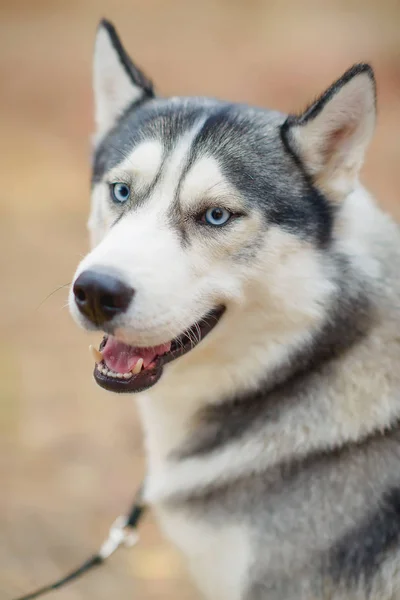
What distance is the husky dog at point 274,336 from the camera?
221 centimetres

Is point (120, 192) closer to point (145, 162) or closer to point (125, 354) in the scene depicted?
point (145, 162)

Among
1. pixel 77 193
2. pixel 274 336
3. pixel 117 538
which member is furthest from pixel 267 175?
pixel 77 193

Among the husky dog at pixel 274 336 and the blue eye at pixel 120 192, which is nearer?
the husky dog at pixel 274 336

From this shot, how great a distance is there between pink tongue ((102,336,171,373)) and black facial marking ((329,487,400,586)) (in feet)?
2.69

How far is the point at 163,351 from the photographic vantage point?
2293 millimetres

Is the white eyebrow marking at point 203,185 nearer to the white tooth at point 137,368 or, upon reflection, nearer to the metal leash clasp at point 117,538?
the white tooth at point 137,368

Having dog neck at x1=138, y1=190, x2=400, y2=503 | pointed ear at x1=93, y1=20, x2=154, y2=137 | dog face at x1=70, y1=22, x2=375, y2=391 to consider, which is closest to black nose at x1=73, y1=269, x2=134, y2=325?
dog face at x1=70, y1=22, x2=375, y2=391

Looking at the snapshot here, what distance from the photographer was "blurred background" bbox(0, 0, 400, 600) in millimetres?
3508

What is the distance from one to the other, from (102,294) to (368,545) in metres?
1.12

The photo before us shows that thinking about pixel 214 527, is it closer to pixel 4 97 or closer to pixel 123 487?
pixel 123 487

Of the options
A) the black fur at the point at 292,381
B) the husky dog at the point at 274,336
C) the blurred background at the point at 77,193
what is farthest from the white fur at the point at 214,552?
the blurred background at the point at 77,193

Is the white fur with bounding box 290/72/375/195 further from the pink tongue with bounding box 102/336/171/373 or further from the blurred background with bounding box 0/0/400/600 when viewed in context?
the blurred background with bounding box 0/0/400/600

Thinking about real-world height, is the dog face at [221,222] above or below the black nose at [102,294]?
above

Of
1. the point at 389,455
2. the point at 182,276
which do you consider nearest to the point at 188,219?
the point at 182,276
